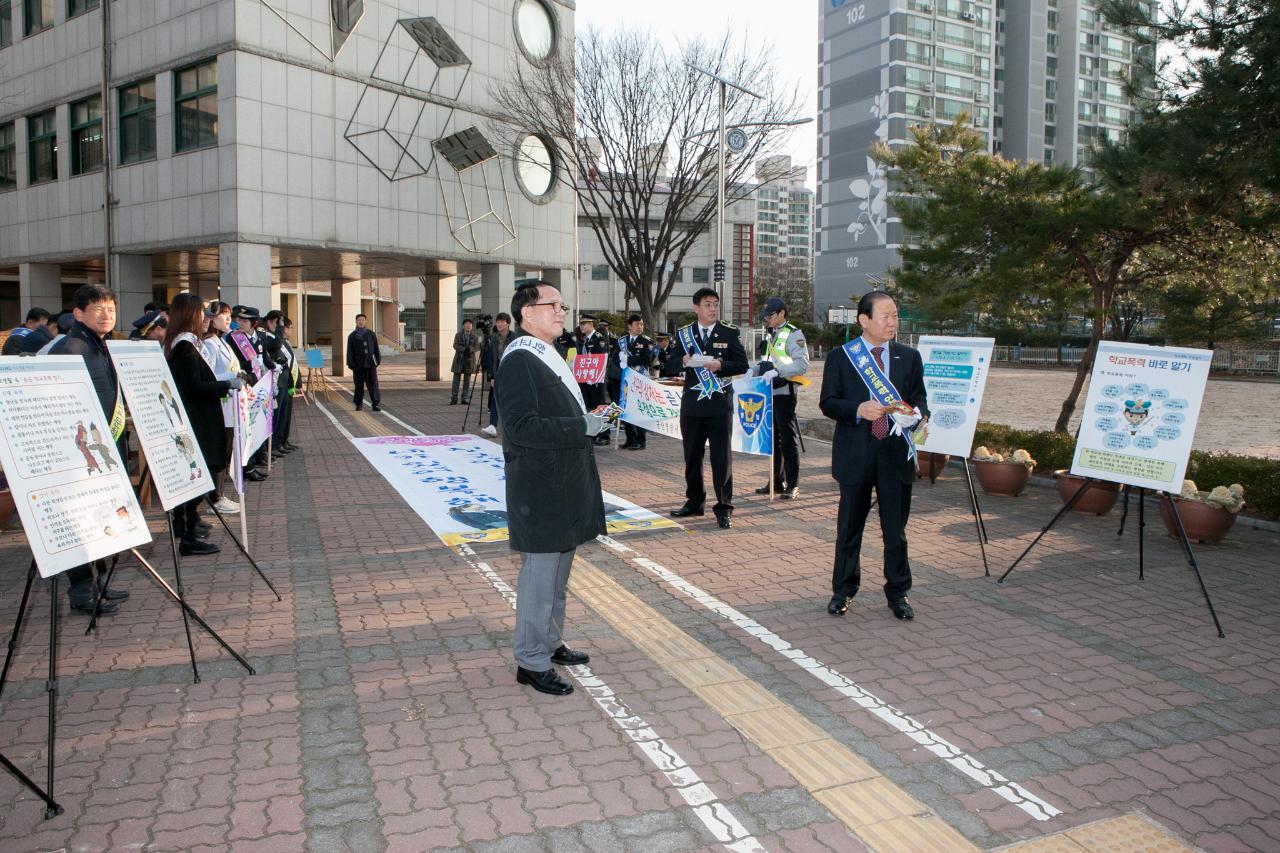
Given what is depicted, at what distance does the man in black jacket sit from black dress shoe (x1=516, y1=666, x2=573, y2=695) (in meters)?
2.95

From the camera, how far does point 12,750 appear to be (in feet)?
13.4

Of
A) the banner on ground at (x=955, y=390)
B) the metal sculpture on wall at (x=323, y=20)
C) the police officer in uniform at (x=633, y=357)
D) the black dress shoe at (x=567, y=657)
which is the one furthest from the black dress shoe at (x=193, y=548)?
the metal sculpture on wall at (x=323, y=20)

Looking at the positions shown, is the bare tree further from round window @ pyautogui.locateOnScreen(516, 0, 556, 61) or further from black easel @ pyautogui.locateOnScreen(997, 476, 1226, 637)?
black easel @ pyautogui.locateOnScreen(997, 476, 1226, 637)

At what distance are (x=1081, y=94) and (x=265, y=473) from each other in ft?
294

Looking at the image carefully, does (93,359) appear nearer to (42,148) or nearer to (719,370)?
(719,370)

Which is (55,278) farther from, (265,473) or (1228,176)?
(1228,176)

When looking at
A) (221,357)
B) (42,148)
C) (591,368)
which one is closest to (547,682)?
(221,357)

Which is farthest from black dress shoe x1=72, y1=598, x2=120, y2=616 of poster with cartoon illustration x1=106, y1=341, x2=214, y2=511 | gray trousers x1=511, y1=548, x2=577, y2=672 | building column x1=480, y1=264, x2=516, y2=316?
building column x1=480, y1=264, x2=516, y2=316

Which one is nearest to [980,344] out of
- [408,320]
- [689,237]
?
[689,237]

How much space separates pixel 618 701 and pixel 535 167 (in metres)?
27.1

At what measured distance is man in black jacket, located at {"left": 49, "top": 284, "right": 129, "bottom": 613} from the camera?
5.93 metres

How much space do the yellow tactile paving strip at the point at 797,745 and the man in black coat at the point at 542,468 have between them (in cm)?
78

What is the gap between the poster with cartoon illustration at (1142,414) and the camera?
627 cm

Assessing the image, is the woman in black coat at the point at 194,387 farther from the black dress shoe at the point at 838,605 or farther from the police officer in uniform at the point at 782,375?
the police officer in uniform at the point at 782,375
